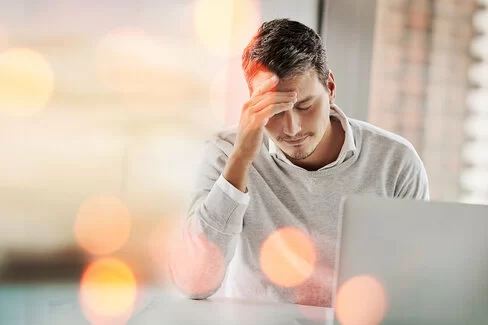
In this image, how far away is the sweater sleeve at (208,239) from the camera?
1401 mm

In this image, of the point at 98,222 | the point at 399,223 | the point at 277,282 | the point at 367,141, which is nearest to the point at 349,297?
the point at 399,223

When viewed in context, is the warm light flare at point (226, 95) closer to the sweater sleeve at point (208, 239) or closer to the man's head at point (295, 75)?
the man's head at point (295, 75)

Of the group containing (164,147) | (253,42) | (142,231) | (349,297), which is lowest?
(142,231)

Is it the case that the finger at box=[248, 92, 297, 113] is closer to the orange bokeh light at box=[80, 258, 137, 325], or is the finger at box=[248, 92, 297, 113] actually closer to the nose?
the nose

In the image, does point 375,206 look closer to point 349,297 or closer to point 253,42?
point 349,297

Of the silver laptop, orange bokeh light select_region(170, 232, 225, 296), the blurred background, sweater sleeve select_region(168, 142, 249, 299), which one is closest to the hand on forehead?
the blurred background

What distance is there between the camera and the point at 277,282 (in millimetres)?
1562

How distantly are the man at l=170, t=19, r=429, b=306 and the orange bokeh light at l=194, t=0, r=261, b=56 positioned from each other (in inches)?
5.6

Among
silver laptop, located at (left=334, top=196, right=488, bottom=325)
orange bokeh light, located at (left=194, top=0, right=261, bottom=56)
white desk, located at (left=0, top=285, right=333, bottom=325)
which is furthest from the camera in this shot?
orange bokeh light, located at (left=194, top=0, right=261, bottom=56)

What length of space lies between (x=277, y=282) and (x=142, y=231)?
17.6 inches

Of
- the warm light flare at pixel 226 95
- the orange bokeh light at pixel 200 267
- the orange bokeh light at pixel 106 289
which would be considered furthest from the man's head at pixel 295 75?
the orange bokeh light at pixel 106 289

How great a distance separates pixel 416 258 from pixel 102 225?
101 cm

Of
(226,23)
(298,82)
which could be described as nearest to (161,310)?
(298,82)

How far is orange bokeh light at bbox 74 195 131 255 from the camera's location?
1524mm
